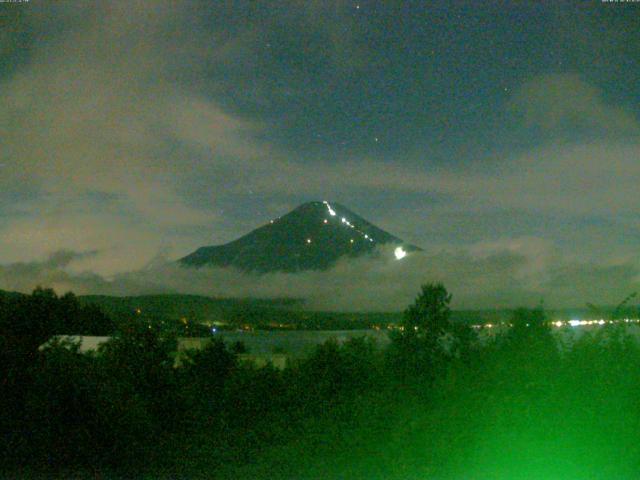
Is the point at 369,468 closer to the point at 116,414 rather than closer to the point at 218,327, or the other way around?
the point at 116,414

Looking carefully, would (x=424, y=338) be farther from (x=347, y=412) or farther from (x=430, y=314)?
(x=347, y=412)

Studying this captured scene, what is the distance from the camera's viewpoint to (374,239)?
6562cm

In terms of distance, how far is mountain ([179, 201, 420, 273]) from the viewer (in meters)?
70.1

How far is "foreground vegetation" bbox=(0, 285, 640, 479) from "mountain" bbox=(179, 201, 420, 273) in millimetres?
51726

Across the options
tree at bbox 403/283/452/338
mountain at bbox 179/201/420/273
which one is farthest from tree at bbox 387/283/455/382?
mountain at bbox 179/201/420/273

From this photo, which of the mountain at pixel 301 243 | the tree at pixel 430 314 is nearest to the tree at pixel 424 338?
the tree at pixel 430 314

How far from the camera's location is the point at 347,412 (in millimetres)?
9742

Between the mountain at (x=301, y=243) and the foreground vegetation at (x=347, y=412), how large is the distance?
170 feet

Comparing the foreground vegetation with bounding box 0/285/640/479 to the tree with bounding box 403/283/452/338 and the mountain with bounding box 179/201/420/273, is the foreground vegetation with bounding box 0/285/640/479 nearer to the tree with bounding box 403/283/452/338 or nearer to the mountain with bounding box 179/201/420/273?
the tree with bounding box 403/283/452/338

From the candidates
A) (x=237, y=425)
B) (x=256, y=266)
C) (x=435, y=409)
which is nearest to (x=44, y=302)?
(x=237, y=425)

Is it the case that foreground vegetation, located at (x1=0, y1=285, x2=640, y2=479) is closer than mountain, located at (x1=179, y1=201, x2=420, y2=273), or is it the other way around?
foreground vegetation, located at (x1=0, y1=285, x2=640, y2=479)

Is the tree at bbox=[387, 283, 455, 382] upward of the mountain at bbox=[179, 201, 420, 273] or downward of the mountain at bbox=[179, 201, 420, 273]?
downward

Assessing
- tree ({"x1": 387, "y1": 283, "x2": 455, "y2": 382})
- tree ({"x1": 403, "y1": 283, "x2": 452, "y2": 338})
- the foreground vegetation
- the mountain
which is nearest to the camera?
the foreground vegetation

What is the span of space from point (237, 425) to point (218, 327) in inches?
1048
